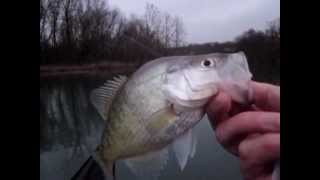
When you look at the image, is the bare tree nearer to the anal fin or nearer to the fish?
the fish

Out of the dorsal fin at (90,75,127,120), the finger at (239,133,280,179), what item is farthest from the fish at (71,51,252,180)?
the finger at (239,133,280,179)

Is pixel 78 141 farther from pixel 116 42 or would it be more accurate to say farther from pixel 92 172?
pixel 116 42

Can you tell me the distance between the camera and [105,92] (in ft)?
5.01

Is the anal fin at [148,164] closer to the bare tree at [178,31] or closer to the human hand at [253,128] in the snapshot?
the human hand at [253,128]

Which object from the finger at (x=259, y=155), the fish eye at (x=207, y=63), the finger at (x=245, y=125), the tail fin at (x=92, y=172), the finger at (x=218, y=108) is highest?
the fish eye at (x=207, y=63)

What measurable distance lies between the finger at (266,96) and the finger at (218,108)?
0.06 meters

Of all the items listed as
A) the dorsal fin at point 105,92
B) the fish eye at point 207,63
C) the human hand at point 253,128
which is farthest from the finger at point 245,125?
the dorsal fin at point 105,92

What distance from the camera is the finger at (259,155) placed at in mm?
1489

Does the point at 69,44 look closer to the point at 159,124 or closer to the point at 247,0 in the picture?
the point at 159,124

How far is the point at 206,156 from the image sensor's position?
1.49 meters

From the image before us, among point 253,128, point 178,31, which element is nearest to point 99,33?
point 178,31

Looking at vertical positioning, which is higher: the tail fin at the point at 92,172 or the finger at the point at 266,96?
the finger at the point at 266,96
